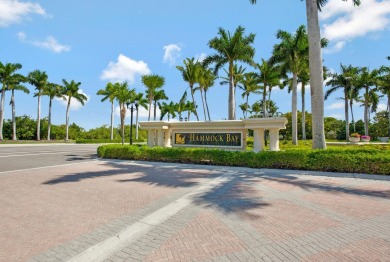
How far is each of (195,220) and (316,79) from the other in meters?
12.2

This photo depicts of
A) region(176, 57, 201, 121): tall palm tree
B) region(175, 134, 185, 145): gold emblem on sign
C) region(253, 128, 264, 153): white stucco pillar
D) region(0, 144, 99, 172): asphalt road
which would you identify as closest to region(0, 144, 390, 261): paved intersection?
→ region(0, 144, 99, 172): asphalt road

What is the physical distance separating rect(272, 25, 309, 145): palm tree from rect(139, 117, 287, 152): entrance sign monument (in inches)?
526

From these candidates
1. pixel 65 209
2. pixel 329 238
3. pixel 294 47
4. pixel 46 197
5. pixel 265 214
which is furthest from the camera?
pixel 294 47

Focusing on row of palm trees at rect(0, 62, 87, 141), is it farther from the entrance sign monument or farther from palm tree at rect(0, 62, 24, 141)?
the entrance sign monument

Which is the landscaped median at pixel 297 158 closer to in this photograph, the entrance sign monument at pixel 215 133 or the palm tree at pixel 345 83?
the entrance sign monument at pixel 215 133

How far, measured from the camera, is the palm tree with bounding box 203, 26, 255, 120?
26.1 m

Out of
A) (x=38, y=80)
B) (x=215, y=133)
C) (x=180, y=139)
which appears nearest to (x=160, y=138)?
(x=180, y=139)

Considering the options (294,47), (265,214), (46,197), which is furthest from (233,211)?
(294,47)

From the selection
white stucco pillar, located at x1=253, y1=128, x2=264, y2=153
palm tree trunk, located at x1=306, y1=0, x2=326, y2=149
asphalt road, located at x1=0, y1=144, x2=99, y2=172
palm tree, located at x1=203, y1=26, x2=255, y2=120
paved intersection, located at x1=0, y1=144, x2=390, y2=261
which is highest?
palm tree, located at x1=203, y1=26, x2=255, y2=120

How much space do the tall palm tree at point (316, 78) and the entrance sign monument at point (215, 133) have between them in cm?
187

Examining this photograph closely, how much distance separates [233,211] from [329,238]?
2280mm

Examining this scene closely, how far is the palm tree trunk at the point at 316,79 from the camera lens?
47.0ft

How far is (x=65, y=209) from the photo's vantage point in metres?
6.62

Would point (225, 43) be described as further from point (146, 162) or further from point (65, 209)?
point (65, 209)
